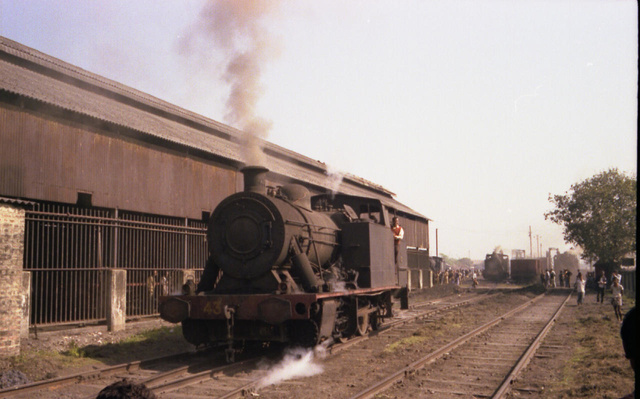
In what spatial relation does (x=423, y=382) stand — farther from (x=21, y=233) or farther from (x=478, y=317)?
(x=478, y=317)

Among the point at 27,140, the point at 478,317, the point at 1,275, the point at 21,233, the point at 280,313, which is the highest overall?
the point at 27,140

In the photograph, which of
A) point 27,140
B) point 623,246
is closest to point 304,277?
point 27,140

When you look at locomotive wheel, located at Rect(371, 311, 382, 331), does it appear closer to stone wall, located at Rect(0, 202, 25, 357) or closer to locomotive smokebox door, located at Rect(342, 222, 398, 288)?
locomotive smokebox door, located at Rect(342, 222, 398, 288)

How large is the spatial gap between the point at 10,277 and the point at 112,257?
467 centimetres

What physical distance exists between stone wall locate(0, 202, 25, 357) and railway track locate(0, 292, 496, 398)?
7.50 ft

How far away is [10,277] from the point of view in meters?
9.52

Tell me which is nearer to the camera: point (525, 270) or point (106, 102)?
point (106, 102)

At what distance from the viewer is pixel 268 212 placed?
9383 millimetres

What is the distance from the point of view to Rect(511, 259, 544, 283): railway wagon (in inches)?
1868

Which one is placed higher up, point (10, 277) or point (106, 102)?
point (106, 102)

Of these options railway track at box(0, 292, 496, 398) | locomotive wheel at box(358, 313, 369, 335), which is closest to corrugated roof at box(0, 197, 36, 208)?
railway track at box(0, 292, 496, 398)

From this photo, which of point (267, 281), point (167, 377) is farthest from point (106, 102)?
point (167, 377)

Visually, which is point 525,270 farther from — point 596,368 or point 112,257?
point 596,368

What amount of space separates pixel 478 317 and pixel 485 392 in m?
10.6
